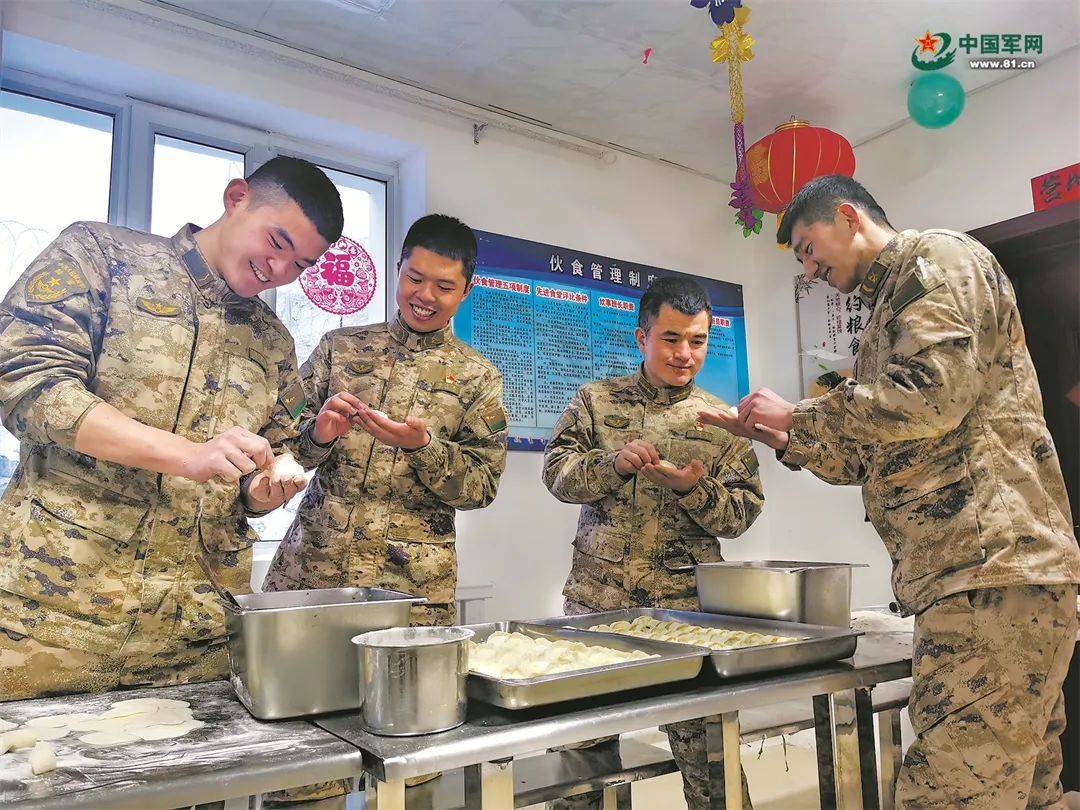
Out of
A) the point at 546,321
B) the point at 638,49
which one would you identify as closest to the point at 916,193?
the point at 638,49

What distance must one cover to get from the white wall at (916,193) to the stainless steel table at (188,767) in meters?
3.36

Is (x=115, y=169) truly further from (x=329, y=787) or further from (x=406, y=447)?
(x=329, y=787)

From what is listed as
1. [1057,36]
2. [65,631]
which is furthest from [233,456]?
[1057,36]

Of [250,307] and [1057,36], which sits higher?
[1057,36]

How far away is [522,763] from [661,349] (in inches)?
50.7

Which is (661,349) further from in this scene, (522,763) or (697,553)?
(522,763)

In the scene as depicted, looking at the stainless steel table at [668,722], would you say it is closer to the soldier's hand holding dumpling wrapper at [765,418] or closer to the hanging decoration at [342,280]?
the soldier's hand holding dumpling wrapper at [765,418]

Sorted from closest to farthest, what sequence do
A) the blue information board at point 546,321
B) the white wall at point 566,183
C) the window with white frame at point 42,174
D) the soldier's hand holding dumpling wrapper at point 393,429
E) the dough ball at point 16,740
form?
the dough ball at point 16,740 < the soldier's hand holding dumpling wrapper at point 393,429 < the window with white frame at point 42,174 < the white wall at point 566,183 < the blue information board at point 546,321

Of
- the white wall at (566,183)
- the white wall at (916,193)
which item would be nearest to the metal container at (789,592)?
the white wall at (566,183)

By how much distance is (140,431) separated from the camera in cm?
122

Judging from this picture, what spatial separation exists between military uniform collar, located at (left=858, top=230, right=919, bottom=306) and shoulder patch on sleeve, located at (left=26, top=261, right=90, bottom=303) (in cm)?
160

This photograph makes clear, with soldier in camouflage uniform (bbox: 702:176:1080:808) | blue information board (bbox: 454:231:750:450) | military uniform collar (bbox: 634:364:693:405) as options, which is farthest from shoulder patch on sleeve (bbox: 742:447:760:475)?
blue information board (bbox: 454:231:750:450)

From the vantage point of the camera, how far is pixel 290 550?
80.0 inches

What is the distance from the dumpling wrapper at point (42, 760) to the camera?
85 cm
